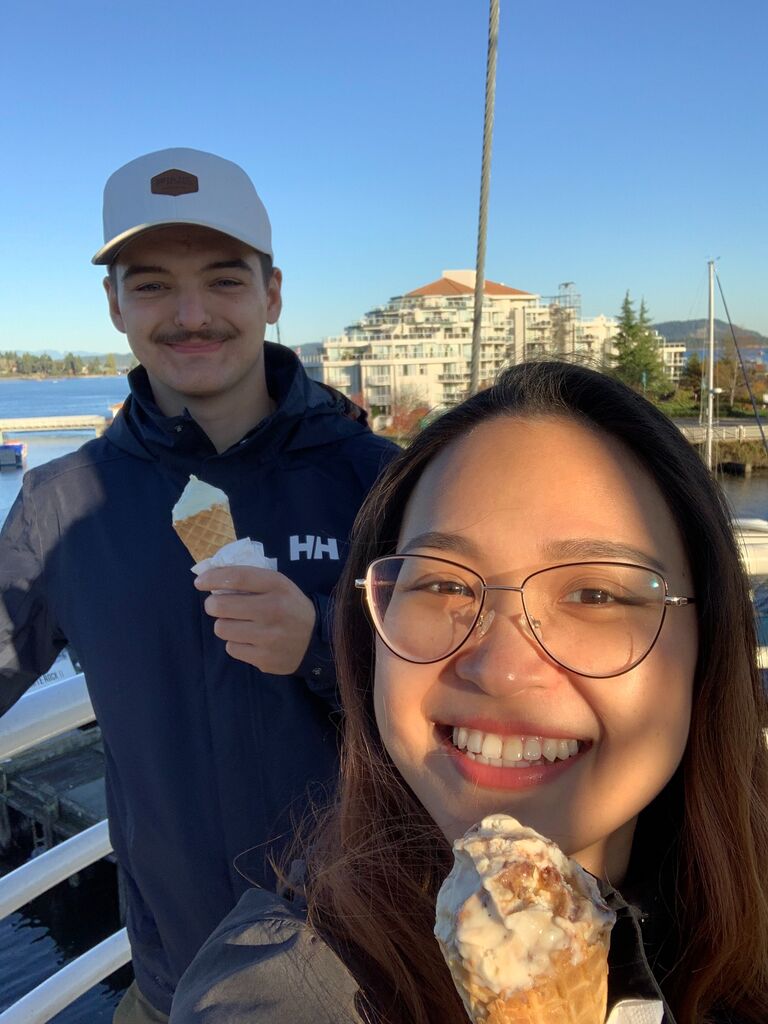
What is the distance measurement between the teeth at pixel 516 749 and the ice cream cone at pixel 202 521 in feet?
3.44

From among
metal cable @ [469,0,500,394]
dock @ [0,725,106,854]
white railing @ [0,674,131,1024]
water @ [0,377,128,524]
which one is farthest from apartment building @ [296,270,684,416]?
white railing @ [0,674,131,1024]

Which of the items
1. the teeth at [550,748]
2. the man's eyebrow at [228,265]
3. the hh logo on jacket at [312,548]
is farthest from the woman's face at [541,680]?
the man's eyebrow at [228,265]

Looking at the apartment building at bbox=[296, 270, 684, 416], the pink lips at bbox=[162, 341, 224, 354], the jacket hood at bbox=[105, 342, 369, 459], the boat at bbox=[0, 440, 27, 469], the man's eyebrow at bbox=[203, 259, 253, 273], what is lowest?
the boat at bbox=[0, 440, 27, 469]

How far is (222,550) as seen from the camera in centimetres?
178

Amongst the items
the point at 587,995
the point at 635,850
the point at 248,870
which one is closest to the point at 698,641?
the point at 635,850

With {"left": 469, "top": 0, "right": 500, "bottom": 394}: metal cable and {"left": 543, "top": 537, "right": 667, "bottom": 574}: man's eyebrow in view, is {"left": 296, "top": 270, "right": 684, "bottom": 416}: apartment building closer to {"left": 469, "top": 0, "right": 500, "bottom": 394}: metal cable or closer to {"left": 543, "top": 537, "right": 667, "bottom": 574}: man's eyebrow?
{"left": 469, "top": 0, "right": 500, "bottom": 394}: metal cable

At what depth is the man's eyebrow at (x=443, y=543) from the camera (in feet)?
3.48

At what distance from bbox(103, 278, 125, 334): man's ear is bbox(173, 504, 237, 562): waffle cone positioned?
0.83 metres

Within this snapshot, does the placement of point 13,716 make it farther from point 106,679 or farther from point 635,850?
point 635,850

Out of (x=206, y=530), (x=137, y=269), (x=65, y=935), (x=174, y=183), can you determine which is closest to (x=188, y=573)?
(x=206, y=530)

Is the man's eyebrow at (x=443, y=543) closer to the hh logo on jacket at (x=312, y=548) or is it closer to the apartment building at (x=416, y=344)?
the hh logo on jacket at (x=312, y=548)

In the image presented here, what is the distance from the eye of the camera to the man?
1.89 meters

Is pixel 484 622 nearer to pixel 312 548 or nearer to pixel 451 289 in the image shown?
pixel 312 548

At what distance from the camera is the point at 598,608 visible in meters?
1.01
